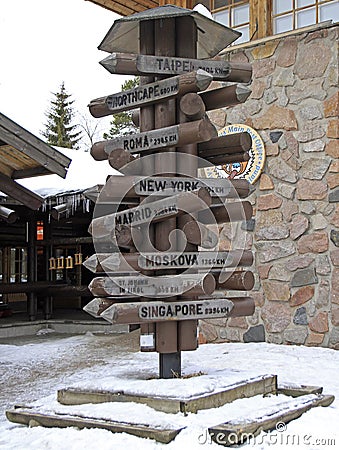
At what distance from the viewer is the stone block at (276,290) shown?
8180mm

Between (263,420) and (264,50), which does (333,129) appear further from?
(263,420)

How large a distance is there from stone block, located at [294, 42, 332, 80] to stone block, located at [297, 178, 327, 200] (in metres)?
1.32

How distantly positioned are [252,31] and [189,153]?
13.4 ft

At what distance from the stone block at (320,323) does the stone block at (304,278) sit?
1.32 ft

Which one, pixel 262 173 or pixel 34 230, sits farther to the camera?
pixel 34 230

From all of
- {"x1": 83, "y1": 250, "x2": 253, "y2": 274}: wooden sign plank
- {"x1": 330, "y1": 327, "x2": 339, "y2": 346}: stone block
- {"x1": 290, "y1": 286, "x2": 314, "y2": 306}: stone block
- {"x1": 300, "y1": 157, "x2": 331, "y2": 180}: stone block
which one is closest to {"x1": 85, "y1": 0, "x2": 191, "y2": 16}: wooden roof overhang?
{"x1": 300, "y1": 157, "x2": 331, "y2": 180}: stone block

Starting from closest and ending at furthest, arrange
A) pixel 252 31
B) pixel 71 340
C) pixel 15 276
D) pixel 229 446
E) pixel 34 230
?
pixel 229 446
pixel 252 31
pixel 71 340
pixel 34 230
pixel 15 276

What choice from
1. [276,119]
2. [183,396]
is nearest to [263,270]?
[276,119]

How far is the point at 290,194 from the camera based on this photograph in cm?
822

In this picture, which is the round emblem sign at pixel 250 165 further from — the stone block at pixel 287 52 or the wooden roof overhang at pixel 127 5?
the wooden roof overhang at pixel 127 5

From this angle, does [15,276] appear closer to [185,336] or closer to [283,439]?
[185,336]

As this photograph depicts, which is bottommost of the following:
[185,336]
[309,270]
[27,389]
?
[27,389]

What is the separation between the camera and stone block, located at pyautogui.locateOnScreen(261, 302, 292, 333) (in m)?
8.18

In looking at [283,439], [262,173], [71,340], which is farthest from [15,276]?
[283,439]
